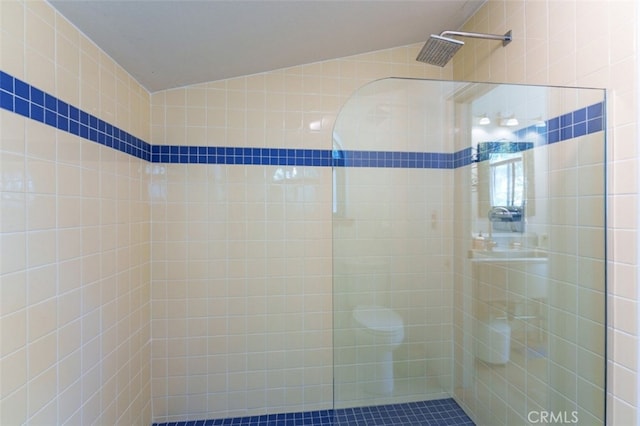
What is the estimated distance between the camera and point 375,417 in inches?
71.3

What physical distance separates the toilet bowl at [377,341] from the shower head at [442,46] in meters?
1.48

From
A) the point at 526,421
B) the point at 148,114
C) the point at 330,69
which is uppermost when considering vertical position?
the point at 330,69

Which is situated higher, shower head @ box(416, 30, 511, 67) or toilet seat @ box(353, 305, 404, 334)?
shower head @ box(416, 30, 511, 67)

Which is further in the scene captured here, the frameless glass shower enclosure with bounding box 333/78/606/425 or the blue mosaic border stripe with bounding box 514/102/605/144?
the frameless glass shower enclosure with bounding box 333/78/606/425

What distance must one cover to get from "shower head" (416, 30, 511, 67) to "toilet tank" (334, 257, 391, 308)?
1.19m

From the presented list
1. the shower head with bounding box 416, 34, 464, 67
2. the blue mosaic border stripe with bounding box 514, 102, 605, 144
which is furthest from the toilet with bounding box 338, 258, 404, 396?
the shower head with bounding box 416, 34, 464, 67

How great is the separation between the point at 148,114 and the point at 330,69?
118cm

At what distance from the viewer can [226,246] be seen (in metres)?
1.93

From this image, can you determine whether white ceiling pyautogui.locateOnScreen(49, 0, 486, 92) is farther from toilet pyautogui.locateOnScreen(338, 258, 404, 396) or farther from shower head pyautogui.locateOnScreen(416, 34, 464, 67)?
toilet pyautogui.locateOnScreen(338, 258, 404, 396)

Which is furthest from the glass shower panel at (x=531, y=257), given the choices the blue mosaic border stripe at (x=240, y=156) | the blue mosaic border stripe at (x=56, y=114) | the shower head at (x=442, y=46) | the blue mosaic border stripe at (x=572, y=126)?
the blue mosaic border stripe at (x=56, y=114)

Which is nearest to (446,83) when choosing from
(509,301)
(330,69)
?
(330,69)

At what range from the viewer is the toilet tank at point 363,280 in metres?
1.92

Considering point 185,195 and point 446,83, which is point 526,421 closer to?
point 446,83

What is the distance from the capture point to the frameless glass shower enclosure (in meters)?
1.31
